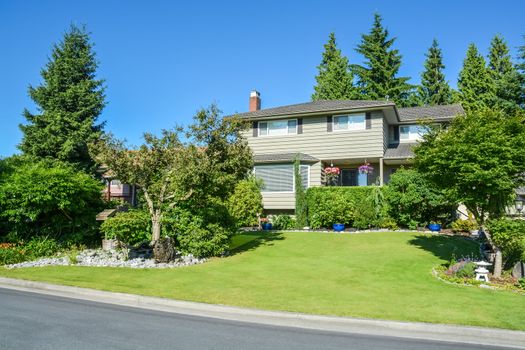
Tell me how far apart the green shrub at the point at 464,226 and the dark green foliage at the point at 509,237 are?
6.88 metres

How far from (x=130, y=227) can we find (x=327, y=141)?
14501 mm

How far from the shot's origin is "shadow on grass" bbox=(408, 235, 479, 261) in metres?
13.3

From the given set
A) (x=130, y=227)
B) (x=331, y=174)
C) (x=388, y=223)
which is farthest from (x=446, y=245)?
(x=130, y=227)

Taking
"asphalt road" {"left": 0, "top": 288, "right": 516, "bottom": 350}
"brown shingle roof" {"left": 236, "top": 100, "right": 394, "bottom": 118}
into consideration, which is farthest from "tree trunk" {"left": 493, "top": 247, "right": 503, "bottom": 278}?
"brown shingle roof" {"left": 236, "top": 100, "right": 394, "bottom": 118}

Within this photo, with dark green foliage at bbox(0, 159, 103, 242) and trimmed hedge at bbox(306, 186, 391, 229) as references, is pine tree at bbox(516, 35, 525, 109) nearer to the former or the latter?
trimmed hedge at bbox(306, 186, 391, 229)

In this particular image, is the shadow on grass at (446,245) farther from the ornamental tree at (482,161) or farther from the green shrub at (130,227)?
the green shrub at (130,227)

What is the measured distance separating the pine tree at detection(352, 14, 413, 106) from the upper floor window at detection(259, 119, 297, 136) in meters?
19.8

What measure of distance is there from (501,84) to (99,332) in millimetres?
33046

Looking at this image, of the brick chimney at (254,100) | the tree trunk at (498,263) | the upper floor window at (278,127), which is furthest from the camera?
the brick chimney at (254,100)

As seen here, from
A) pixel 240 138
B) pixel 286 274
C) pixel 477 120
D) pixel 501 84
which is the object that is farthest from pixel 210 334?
pixel 501 84

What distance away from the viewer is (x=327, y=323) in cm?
681

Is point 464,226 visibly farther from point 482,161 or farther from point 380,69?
point 380,69

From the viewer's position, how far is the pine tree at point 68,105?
77.6 ft

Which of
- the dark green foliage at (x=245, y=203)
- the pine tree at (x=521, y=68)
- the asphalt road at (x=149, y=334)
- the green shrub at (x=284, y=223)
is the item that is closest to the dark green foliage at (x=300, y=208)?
the green shrub at (x=284, y=223)
